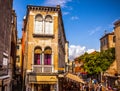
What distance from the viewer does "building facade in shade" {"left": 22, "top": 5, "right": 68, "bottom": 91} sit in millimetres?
23438

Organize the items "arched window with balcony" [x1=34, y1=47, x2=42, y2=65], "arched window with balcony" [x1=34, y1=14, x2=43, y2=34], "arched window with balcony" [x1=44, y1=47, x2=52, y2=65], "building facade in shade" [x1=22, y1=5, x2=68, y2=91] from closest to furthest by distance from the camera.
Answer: "building facade in shade" [x1=22, y1=5, x2=68, y2=91] < "arched window with balcony" [x1=34, y1=47, x2=42, y2=65] < "arched window with balcony" [x1=44, y1=47, x2=52, y2=65] < "arched window with balcony" [x1=34, y1=14, x2=43, y2=34]

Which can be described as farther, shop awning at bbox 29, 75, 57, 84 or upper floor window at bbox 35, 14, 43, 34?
upper floor window at bbox 35, 14, 43, 34

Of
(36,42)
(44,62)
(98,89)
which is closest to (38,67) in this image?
(44,62)

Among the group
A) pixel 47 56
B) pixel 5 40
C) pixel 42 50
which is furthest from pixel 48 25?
pixel 5 40

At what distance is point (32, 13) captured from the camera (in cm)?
2434

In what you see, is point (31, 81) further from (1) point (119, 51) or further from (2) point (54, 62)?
(1) point (119, 51)

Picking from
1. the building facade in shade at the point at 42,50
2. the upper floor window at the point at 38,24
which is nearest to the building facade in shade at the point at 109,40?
the building facade in shade at the point at 42,50

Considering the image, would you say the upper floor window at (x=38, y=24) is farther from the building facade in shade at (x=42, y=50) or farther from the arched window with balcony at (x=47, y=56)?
the arched window with balcony at (x=47, y=56)

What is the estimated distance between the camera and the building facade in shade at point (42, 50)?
23.4 metres

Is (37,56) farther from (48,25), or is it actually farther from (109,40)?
(109,40)

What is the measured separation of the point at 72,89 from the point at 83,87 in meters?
3.86

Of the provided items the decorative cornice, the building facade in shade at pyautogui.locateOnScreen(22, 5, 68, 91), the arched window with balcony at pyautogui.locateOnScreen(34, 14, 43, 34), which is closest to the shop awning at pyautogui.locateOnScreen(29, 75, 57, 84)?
the building facade in shade at pyautogui.locateOnScreen(22, 5, 68, 91)

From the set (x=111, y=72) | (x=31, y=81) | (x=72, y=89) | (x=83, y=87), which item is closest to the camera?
(x=31, y=81)

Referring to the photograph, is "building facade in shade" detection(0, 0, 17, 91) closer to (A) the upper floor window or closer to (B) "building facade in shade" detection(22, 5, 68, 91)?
(B) "building facade in shade" detection(22, 5, 68, 91)
